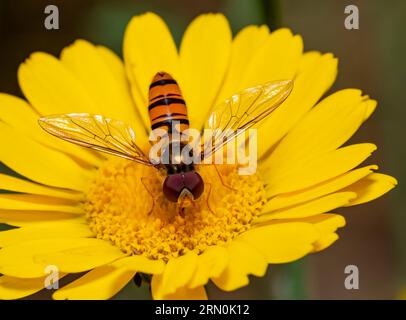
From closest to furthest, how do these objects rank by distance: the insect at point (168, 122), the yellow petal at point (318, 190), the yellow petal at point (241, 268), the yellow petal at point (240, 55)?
the yellow petal at point (241, 268) < the yellow petal at point (318, 190) < the insect at point (168, 122) < the yellow petal at point (240, 55)

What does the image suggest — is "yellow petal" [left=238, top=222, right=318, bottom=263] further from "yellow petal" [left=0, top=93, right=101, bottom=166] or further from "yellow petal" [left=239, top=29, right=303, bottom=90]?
"yellow petal" [left=0, top=93, right=101, bottom=166]

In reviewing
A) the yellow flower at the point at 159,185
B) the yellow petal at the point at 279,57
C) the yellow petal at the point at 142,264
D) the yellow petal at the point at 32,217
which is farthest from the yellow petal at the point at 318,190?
the yellow petal at the point at 32,217

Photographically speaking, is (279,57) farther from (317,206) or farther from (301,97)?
(317,206)

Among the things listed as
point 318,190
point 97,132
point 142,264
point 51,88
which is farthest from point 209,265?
point 51,88

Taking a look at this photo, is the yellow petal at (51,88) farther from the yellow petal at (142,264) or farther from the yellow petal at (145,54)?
the yellow petal at (142,264)

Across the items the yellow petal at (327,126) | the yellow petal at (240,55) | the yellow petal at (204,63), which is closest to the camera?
the yellow petal at (327,126)

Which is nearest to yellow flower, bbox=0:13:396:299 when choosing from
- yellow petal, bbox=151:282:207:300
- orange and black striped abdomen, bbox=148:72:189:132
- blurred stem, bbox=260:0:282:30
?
yellow petal, bbox=151:282:207:300
